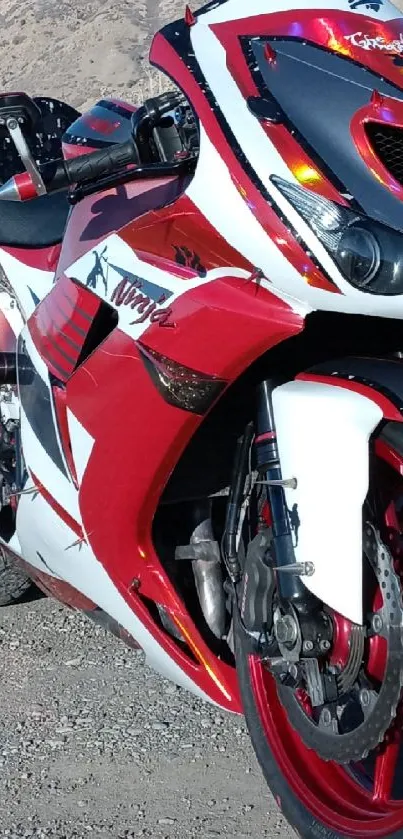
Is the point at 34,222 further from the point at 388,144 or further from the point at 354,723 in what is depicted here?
the point at 354,723

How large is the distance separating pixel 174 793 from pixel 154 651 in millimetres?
405

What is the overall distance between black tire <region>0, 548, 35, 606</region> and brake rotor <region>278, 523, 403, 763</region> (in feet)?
5.63

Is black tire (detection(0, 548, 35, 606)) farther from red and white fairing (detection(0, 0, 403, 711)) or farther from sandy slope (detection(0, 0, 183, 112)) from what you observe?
sandy slope (detection(0, 0, 183, 112))

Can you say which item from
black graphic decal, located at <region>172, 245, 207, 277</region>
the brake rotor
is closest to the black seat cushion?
black graphic decal, located at <region>172, 245, 207, 277</region>

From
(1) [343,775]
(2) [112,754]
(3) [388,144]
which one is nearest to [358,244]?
(3) [388,144]

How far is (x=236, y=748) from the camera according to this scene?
3121 millimetres

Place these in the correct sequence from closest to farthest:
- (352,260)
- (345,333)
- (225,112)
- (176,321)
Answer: (352,260), (225,112), (176,321), (345,333)

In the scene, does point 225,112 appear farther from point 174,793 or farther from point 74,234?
point 174,793

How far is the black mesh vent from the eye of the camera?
1981 millimetres

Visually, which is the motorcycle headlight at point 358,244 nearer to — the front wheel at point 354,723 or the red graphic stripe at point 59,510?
the front wheel at point 354,723

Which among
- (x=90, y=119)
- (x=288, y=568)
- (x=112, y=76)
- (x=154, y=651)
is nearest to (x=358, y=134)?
(x=288, y=568)

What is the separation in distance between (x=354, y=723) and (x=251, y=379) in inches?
27.9

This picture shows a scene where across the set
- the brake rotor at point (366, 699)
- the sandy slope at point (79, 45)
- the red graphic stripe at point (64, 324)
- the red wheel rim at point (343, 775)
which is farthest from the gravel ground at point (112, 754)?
the sandy slope at point (79, 45)

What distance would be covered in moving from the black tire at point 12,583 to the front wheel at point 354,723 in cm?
150
